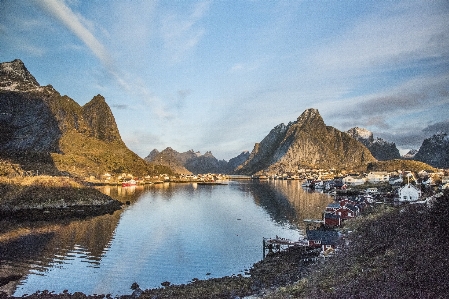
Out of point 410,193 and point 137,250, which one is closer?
point 137,250

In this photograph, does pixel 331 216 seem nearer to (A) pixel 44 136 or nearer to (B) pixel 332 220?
(B) pixel 332 220

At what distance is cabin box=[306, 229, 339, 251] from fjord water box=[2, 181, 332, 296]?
7700mm

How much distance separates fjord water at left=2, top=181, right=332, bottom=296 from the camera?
101 feet

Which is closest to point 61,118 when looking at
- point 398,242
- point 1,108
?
point 1,108

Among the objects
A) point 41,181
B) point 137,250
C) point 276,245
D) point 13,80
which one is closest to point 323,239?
point 276,245

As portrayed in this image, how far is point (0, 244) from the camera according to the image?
39.8 meters

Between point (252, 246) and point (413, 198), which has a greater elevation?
point (413, 198)

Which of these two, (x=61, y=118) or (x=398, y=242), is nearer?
(x=398, y=242)

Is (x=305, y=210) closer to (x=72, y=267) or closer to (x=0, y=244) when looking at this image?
(x=72, y=267)

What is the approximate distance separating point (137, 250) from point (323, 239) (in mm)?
25258

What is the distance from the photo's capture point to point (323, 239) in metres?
38.0

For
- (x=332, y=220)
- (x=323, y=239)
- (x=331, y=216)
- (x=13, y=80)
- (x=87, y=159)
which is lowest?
(x=332, y=220)

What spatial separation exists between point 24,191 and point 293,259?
62.7 meters

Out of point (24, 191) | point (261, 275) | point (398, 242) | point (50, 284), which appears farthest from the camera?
point (24, 191)
